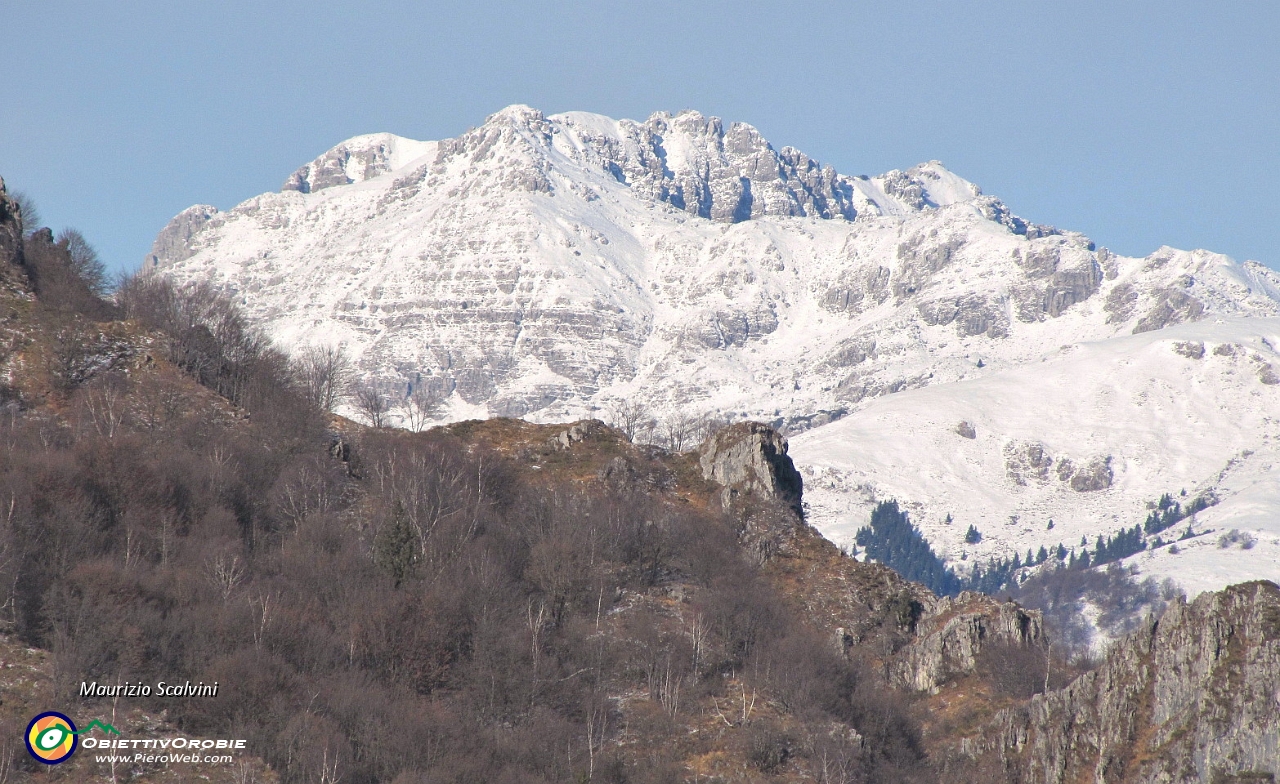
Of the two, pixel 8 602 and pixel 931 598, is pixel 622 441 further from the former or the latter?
pixel 8 602

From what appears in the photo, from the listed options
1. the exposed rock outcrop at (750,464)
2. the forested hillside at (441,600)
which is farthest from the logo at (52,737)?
the exposed rock outcrop at (750,464)

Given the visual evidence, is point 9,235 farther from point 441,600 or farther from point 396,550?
point 441,600

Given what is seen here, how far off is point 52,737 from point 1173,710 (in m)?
61.2

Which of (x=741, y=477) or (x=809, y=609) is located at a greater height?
(x=741, y=477)

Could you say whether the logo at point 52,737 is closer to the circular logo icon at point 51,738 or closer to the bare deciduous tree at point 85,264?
the circular logo icon at point 51,738

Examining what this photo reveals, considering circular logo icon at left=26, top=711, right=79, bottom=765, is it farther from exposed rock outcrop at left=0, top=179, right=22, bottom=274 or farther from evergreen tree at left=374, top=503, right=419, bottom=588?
exposed rock outcrop at left=0, top=179, right=22, bottom=274

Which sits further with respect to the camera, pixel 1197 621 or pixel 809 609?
pixel 809 609

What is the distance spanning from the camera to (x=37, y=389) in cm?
9306

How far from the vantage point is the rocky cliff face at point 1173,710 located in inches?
2776

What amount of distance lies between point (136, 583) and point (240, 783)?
20.7 metres

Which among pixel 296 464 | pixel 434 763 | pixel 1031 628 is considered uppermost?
pixel 296 464

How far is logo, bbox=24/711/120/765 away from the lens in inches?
2031

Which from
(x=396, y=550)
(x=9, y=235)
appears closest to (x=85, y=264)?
(x=9, y=235)

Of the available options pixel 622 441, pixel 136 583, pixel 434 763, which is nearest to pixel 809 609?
pixel 622 441
